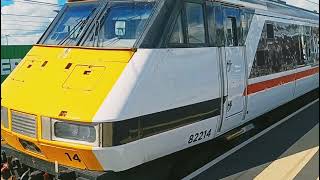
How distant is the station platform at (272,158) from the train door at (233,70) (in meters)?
0.56

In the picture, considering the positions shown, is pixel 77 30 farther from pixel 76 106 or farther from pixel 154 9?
→ pixel 76 106

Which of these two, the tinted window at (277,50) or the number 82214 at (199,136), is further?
the tinted window at (277,50)

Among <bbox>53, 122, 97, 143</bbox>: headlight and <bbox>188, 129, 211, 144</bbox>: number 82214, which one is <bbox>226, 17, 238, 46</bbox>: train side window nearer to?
<bbox>188, 129, 211, 144</bbox>: number 82214

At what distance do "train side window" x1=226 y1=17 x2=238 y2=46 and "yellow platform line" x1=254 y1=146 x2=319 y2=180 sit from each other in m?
1.94

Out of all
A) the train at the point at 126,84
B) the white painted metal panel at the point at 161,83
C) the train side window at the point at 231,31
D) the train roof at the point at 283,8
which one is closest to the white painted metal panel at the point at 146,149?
the train at the point at 126,84

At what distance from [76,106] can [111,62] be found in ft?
2.18

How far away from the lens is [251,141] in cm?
827

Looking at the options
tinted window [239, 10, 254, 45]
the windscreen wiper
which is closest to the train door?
tinted window [239, 10, 254, 45]

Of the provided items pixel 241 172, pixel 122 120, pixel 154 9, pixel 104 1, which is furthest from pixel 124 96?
pixel 241 172

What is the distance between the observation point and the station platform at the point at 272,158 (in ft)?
21.0

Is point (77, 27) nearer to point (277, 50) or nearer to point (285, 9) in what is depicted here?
Answer: point (277, 50)

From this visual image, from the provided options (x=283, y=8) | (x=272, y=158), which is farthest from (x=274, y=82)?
(x=283, y=8)

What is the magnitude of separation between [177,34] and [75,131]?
1828 mm

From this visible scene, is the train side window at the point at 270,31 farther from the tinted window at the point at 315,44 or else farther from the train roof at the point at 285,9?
the tinted window at the point at 315,44
